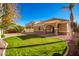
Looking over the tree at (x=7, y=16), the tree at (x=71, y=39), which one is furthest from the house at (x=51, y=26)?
the tree at (x=7, y=16)

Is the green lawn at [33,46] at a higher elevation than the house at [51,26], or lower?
lower

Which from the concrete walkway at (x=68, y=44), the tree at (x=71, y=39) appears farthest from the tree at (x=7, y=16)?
the tree at (x=71, y=39)

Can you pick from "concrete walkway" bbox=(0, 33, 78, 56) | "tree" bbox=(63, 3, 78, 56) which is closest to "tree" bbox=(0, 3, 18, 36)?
"concrete walkway" bbox=(0, 33, 78, 56)

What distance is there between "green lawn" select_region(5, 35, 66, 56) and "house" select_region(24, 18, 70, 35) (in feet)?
0.27

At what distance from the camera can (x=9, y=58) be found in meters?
2.54

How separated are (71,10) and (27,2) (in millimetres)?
487

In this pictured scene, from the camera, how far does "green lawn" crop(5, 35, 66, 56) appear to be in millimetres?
2562

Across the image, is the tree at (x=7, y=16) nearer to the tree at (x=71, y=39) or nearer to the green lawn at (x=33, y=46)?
the green lawn at (x=33, y=46)

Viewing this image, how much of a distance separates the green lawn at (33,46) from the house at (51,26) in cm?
8

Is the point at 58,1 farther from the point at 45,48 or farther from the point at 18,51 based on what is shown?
the point at 18,51

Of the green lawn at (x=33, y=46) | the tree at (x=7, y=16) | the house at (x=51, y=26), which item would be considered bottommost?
the green lawn at (x=33, y=46)

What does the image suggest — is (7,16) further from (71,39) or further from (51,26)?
(71,39)

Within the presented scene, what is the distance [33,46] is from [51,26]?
0.97ft

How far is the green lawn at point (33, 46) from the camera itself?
2.56 meters
